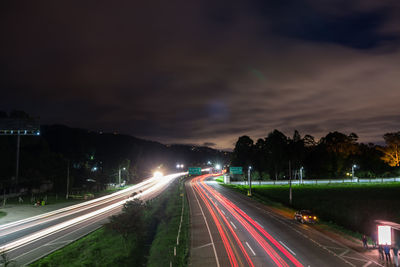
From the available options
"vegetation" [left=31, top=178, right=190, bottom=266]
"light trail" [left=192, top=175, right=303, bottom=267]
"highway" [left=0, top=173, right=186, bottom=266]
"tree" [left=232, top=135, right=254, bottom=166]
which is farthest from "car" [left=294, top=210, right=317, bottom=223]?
"tree" [left=232, top=135, right=254, bottom=166]

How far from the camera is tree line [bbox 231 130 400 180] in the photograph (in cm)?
12406

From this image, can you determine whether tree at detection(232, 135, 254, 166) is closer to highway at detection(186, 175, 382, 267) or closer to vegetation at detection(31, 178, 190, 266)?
highway at detection(186, 175, 382, 267)

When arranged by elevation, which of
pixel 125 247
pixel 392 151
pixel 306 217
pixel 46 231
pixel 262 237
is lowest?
pixel 46 231

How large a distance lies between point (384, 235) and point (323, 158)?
111465 millimetres

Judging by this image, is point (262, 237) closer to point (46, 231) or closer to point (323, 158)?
point (46, 231)

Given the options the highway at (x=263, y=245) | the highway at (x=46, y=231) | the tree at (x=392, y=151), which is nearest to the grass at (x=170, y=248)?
the highway at (x=263, y=245)

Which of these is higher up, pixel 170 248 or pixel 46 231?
→ pixel 170 248

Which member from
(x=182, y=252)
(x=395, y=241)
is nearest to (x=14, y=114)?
(x=182, y=252)

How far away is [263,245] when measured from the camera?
88.7 ft

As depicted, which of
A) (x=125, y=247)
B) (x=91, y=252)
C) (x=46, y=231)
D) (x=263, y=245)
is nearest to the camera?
(x=263, y=245)

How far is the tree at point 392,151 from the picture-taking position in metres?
122

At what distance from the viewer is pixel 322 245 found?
1066 inches

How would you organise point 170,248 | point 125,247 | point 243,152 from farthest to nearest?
point 243,152 < point 125,247 < point 170,248

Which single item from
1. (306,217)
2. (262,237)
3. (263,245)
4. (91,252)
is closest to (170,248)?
(91,252)
